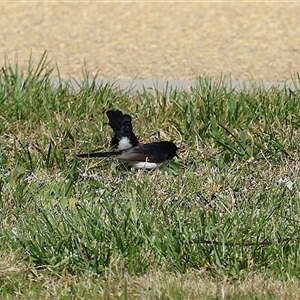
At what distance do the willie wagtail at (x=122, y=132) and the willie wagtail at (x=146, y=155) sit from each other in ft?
0.30

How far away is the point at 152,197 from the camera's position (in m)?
5.21

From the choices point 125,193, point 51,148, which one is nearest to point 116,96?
point 51,148

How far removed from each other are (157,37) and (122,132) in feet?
13.8

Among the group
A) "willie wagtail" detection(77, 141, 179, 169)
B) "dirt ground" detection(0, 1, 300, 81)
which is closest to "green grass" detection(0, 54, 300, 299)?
"willie wagtail" detection(77, 141, 179, 169)

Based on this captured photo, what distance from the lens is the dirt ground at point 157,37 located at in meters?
8.77

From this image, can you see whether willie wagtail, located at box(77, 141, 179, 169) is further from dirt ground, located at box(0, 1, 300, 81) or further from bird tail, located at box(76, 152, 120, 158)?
dirt ground, located at box(0, 1, 300, 81)

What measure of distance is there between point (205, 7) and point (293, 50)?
6.57 ft

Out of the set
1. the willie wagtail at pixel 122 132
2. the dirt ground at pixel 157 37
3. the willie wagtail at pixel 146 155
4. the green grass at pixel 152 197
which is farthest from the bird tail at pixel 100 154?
the dirt ground at pixel 157 37

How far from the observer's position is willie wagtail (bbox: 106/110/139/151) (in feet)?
19.3

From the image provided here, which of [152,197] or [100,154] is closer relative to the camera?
[152,197]

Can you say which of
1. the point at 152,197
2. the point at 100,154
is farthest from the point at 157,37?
the point at 152,197

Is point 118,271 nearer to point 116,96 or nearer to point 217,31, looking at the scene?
point 116,96

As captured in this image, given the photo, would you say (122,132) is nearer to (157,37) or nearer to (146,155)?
(146,155)

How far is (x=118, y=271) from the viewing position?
429 cm
